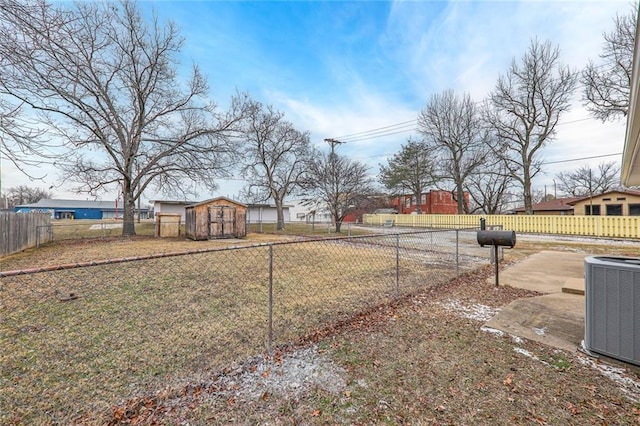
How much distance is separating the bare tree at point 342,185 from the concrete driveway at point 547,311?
12.5 metres

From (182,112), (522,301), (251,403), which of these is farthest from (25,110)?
(182,112)

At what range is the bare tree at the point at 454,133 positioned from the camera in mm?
23672

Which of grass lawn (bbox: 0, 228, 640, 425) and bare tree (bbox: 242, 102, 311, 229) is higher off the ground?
bare tree (bbox: 242, 102, 311, 229)

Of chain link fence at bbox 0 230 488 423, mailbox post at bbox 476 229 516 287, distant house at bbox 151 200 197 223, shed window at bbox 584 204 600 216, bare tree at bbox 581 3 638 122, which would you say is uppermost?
bare tree at bbox 581 3 638 122

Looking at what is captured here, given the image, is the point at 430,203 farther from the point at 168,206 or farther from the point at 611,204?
the point at 168,206

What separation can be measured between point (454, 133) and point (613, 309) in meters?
25.5

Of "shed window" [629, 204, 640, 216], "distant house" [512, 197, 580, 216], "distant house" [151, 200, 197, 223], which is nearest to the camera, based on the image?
"shed window" [629, 204, 640, 216]

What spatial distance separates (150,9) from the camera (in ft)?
42.3

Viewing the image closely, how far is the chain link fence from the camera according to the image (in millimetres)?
2297

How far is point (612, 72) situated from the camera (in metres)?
14.2

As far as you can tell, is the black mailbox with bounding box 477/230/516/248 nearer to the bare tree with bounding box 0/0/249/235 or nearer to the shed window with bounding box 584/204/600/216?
the bare tree with bounding box 0/0/249/235

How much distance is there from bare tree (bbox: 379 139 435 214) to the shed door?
64.6 feet

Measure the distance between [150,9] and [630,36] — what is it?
24.0 metres

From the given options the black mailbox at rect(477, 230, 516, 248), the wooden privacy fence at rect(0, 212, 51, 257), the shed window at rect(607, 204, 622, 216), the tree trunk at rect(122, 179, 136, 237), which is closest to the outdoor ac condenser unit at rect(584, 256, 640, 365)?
the black mailbox at rect(477, 230, 516, 248)
